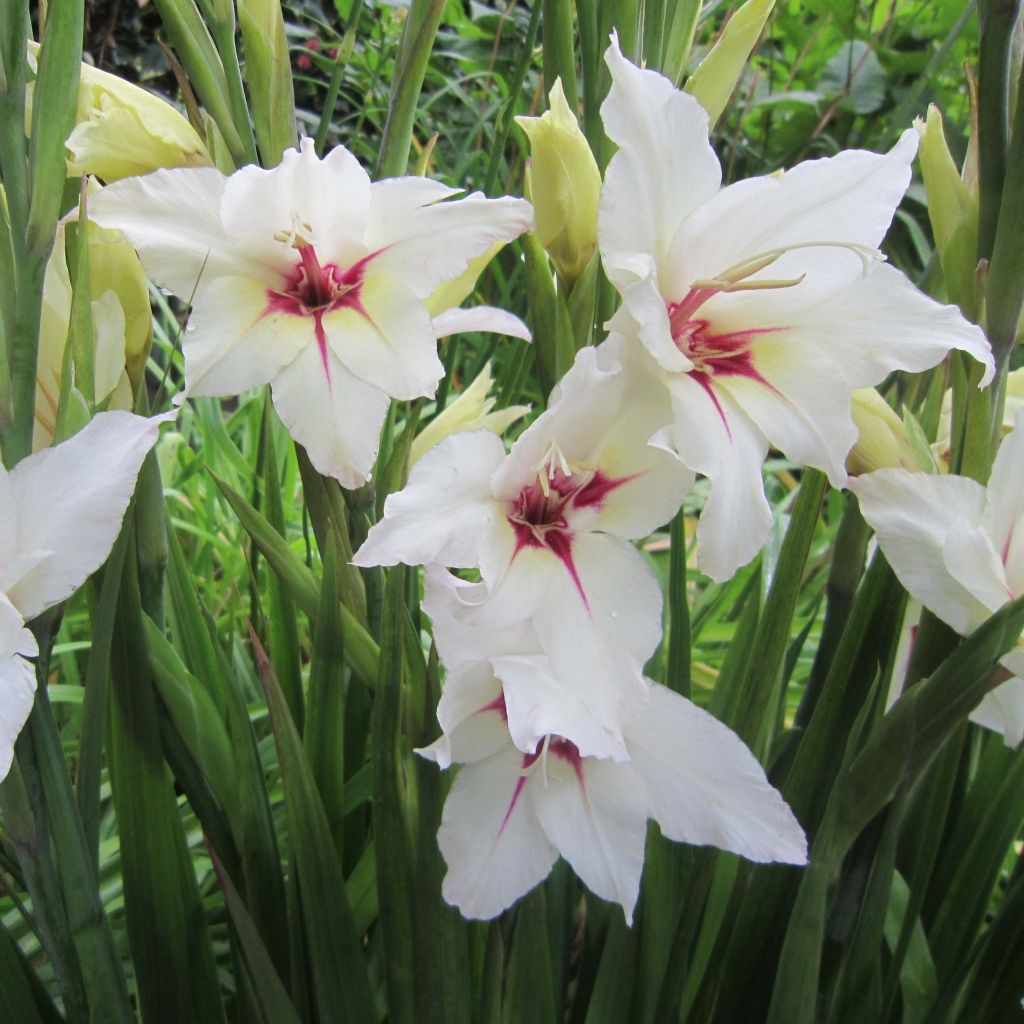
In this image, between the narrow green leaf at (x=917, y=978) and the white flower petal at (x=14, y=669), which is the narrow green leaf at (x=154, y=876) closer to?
the white flower petal at (x=14, y=669)

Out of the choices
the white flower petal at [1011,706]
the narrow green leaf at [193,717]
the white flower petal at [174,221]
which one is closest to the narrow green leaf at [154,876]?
the narrow green leaf at [193,717]

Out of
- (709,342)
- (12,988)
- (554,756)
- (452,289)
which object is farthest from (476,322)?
(12,988)

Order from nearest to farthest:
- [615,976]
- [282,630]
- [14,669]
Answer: [14,669] → [615,976] → [282,630]

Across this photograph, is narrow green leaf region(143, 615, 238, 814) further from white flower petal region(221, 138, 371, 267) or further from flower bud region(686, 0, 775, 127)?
flower bud region(686, 0, 775, 127)

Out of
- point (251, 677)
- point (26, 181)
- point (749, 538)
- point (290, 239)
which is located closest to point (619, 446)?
point (749, 538)

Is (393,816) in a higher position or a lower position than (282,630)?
higher

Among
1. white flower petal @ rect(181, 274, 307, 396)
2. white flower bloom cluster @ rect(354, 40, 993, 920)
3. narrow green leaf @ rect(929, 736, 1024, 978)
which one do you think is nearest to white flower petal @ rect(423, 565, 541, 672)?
white flower bloom cluster @ rect(354, 40, 993, 920)

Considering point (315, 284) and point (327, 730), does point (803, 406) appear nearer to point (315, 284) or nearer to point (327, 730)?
point (315, 284)
